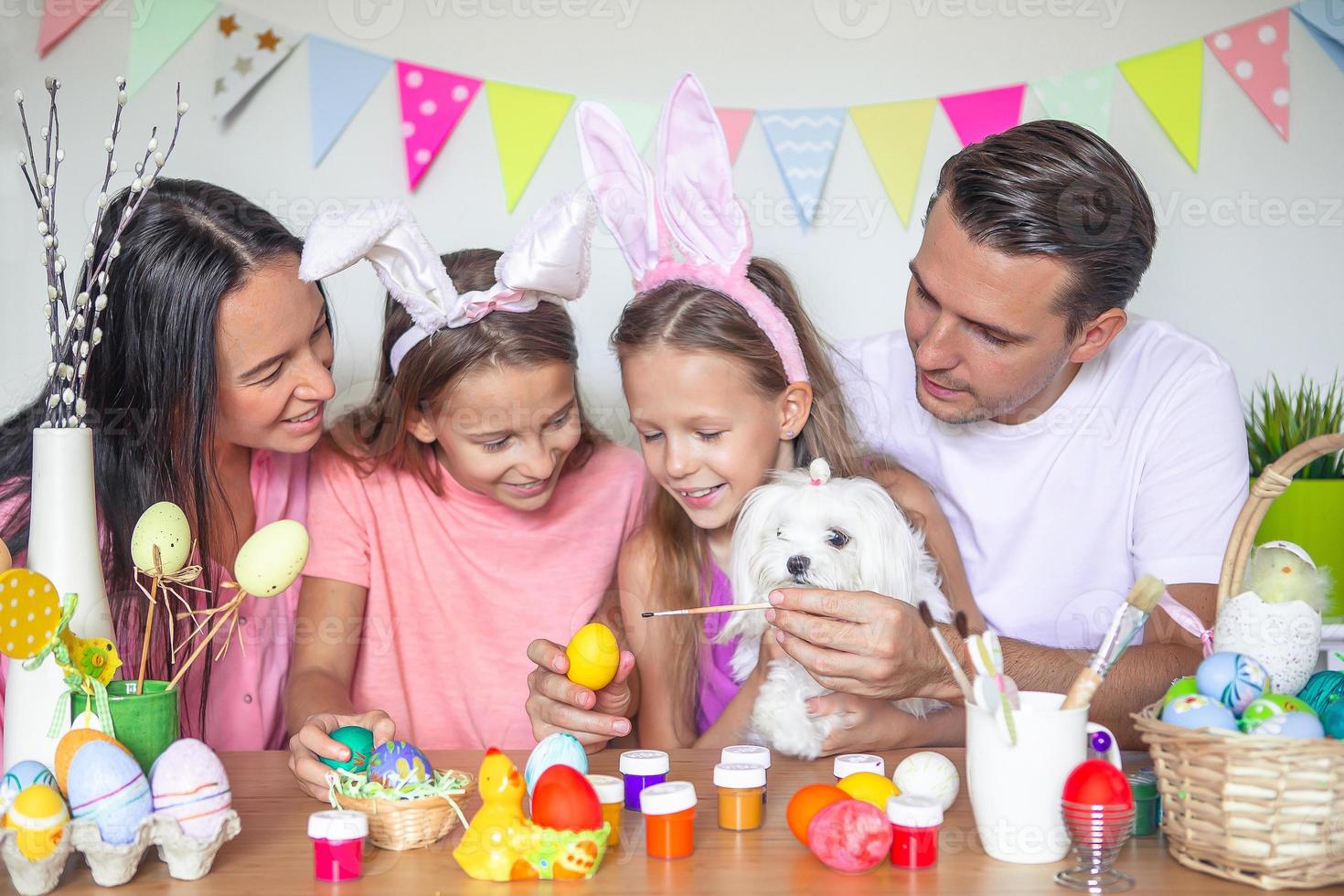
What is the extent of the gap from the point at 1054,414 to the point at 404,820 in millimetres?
1330

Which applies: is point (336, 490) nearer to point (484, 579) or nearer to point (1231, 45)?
point (484, 579)

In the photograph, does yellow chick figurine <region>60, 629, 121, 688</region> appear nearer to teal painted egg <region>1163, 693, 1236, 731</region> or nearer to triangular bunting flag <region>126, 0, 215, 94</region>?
teal painted egg <region>1163, 693, 1236, 731</region>

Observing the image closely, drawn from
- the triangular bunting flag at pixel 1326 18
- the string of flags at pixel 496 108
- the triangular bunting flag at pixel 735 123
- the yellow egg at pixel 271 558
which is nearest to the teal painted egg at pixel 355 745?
the yellow egg at pixel 271 558

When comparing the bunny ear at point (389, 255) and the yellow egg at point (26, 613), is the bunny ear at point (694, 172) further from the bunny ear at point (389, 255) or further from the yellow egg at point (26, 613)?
the yellow egg at point (26, 613)

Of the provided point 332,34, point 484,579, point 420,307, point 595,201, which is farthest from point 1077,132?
point 332,34

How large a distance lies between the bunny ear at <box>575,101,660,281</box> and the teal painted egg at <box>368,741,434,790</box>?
909 mm

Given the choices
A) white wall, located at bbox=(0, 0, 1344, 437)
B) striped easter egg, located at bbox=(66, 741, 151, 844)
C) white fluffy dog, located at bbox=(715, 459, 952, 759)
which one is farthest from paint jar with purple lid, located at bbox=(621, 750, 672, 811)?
white wall, located at bbox=(0, 0, 1344, 437)

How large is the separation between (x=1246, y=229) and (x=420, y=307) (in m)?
1.75

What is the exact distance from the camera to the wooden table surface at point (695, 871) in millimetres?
1042

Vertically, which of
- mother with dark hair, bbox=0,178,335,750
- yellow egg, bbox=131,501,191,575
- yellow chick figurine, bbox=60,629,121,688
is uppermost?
mother with dark hair, bbox=0,178,335,750

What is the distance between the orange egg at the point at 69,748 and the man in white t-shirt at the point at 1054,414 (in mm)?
840

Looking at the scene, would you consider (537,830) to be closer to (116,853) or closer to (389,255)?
(116,853)

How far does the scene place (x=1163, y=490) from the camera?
1920 mm

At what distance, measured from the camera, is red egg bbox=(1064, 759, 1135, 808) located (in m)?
1.03
